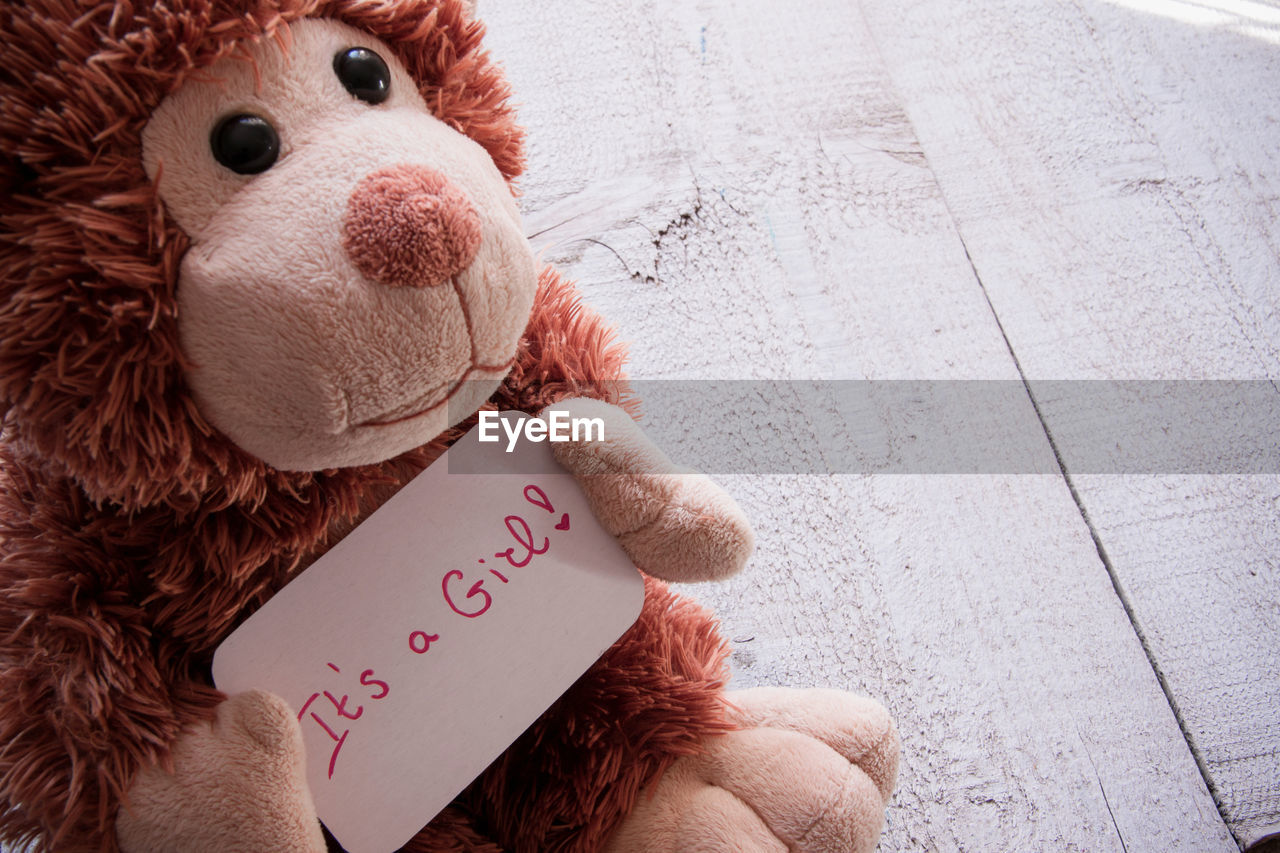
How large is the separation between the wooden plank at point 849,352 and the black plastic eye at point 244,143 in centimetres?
39

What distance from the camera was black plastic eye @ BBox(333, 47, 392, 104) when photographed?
13.6 inches

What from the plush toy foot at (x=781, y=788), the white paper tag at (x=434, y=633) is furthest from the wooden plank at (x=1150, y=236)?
the white paper tag at (x=434, y=633)

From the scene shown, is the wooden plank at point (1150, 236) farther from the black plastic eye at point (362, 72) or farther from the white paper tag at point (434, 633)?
the black plastic eye at point (362, 72)

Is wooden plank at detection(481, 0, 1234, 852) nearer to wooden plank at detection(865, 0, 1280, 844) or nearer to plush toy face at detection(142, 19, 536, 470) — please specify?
wooden plank at detection(865, 0, 1280, 844)

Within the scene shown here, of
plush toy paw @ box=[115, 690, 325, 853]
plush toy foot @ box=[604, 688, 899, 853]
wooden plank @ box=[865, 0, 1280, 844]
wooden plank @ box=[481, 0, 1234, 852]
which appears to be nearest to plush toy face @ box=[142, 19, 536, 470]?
plush toy paw @ box=[115, 690, 325, 853]

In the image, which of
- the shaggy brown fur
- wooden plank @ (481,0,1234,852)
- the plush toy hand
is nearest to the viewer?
the shaggy brown fur

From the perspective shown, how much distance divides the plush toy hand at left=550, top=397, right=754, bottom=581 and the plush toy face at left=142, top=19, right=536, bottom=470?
10 centimetres

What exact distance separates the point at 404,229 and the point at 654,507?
0.58ft

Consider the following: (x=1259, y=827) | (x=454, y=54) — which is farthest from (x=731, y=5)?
(x=1259, y=827)

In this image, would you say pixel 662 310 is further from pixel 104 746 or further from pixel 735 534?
pixel 104 746

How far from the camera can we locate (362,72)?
349 millimetres

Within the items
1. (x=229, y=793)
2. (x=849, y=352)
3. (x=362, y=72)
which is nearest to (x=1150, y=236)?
(x=849, y=352)

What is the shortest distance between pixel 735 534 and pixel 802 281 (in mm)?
349

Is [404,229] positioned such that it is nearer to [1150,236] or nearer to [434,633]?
[434,633]
